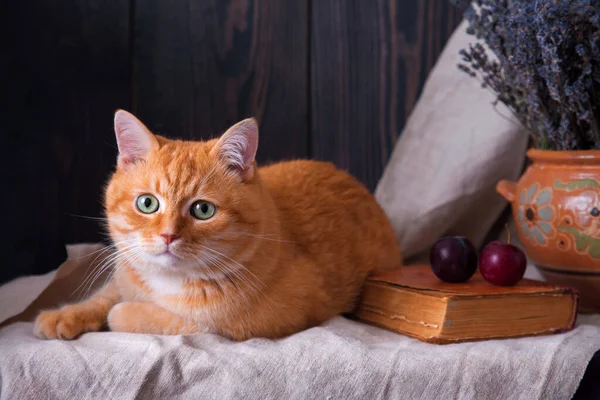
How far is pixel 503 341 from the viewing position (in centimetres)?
118

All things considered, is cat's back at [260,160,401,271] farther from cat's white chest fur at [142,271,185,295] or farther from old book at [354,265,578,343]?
cat's white chest fur at [142,271,185,295]

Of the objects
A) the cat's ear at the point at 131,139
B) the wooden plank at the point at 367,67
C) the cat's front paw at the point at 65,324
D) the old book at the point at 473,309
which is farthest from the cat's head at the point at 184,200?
the wooden plank at the point at 367,67

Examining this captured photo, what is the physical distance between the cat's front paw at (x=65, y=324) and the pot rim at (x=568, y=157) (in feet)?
3.17

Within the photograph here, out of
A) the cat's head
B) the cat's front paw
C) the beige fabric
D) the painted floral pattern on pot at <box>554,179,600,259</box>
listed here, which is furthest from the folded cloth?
the beige fabric

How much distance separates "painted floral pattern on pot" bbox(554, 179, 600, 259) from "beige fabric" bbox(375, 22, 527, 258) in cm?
37

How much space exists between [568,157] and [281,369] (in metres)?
0.76

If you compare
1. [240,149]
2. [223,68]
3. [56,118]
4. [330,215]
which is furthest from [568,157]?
[56,118]

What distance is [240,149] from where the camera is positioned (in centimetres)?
124

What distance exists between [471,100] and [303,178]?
573mm

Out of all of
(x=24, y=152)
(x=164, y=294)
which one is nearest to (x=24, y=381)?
(x=164, y=294)

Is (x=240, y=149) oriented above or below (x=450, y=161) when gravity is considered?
above

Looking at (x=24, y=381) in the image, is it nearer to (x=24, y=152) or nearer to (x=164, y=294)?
(x=164, y=294)

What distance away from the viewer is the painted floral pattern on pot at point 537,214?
140 cm

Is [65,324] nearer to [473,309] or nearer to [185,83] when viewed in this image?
[473,309]
